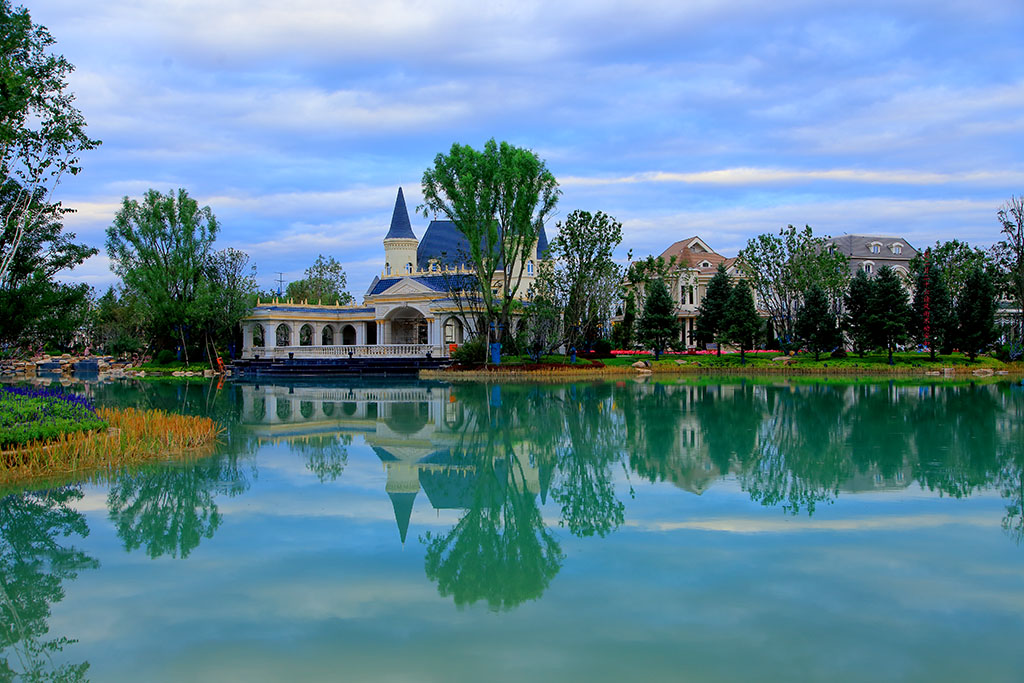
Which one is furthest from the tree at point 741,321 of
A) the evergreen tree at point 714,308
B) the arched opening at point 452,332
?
the arched opening at point 452,332

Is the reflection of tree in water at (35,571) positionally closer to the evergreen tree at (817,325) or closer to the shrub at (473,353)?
the shrub at (473,353)

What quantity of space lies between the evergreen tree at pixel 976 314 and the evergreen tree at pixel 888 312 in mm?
2334

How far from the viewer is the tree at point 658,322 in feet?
128

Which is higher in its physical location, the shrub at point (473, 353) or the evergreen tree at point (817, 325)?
the evergreen tree at point (817, 325)

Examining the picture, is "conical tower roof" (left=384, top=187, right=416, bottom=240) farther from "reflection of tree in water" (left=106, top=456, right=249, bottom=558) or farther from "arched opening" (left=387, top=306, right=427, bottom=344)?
"reflection of tree in water" (left=106, top=456, right=249, bottom=558)

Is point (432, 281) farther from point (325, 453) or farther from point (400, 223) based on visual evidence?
point (325, 453)

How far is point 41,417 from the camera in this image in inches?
428

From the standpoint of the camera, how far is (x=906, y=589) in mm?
5469

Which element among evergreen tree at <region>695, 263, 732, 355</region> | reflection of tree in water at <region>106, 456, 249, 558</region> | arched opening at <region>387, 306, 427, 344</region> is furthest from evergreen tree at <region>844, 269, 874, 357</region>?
reflection of tree in water at <region>106, 456, 249, 558</region>

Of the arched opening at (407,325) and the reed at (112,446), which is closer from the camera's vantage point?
the reed at (112,446)

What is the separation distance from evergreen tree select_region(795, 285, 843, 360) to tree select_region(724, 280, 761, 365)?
213 cm

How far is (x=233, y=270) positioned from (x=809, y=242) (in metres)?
31.6

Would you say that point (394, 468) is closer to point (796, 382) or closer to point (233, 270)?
point (796, 382)

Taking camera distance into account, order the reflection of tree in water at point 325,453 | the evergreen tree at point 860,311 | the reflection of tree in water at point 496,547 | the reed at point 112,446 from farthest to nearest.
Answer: the evergreen tree at point 860,311 < the reflection of tree in water at point 325,453 < the reed at point 112,446 < the reflection of tree in water at point 496,547
